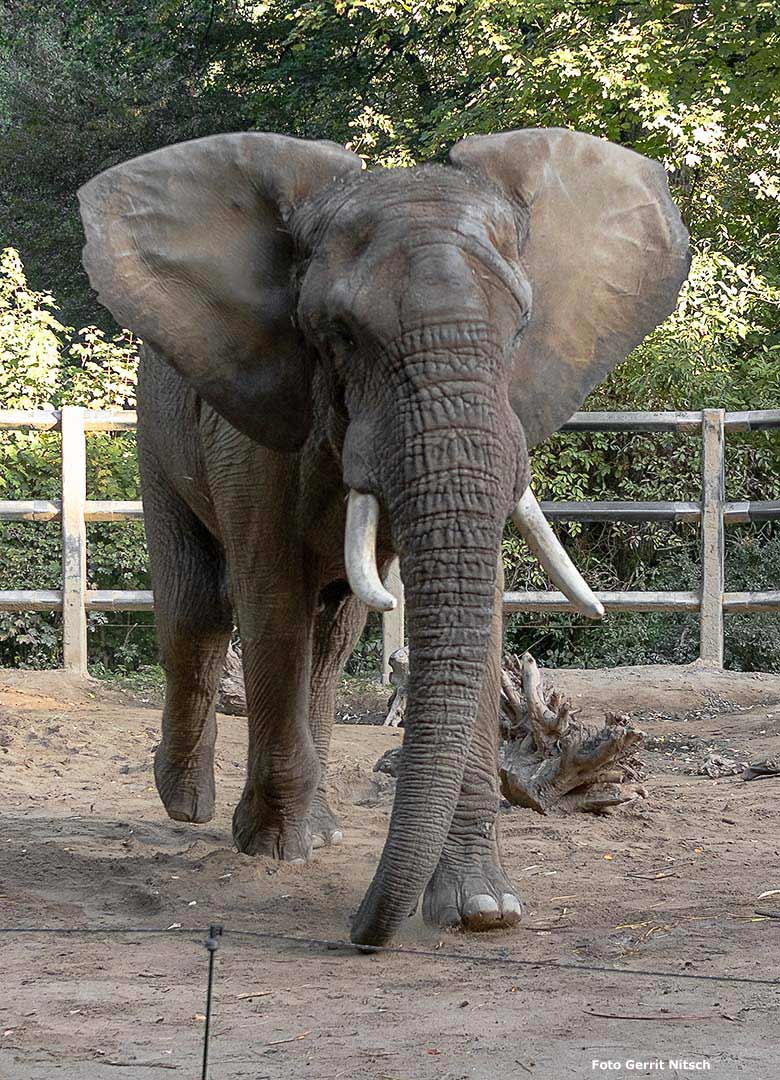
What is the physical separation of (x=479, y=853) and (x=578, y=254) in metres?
1.89

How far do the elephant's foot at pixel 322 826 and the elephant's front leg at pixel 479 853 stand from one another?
1.37m

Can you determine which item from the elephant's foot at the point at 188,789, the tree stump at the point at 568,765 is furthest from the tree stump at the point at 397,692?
the elephant's foot at the point at 188,789

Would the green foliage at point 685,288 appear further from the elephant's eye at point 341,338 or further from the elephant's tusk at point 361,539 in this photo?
the elephant's tusk at point 361,539

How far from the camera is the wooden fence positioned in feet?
35.4

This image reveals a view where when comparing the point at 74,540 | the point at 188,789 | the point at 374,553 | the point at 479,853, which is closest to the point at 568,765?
the point at 188,789

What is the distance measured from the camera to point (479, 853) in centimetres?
488

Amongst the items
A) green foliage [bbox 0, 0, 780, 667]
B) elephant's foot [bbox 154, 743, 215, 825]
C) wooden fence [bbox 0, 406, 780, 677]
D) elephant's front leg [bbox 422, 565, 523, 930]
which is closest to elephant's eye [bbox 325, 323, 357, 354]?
elephant's front leg [bbox 422, 565, 523, 930]

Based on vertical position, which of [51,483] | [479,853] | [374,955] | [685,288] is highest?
[685,288]

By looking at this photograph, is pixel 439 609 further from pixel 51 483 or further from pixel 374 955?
pixel 51 483

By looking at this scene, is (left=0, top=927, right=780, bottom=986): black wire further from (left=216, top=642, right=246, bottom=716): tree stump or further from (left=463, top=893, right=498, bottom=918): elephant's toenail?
(left=216, top=642, right=246, bottom=716): tree stump

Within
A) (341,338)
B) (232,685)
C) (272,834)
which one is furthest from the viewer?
(232,685)

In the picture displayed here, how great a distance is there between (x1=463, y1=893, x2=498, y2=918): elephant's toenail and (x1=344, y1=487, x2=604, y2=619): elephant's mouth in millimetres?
1007

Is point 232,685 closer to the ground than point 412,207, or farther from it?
closer to the ground

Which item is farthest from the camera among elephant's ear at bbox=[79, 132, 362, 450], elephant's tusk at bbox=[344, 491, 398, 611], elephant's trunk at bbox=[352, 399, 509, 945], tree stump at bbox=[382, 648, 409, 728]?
tree stump at bbox=[382, 648, 409, 728]
